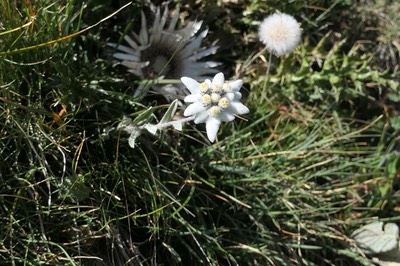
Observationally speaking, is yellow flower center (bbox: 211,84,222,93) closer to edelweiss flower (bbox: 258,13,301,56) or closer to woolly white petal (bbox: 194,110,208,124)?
woolly white petal (bbox: 194,110,208,124)

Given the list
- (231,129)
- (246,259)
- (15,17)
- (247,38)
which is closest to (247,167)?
(231,129)

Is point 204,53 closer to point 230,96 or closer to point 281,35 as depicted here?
point 281,35

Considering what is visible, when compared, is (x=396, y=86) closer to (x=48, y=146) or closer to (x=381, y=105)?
(x=381, y=105)

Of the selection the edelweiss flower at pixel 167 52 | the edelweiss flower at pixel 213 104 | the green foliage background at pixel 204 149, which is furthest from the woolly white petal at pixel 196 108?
the edelweiss flower at pixel 167 52

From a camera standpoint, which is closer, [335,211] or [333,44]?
[335,211]

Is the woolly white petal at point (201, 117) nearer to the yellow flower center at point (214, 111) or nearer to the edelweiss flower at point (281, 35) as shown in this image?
the yellow flower center at point (214, 111)

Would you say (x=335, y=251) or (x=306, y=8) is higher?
(x=306, y=8)

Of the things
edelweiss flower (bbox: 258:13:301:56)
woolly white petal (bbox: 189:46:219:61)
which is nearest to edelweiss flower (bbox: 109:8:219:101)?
woolly white petal (bbox: 189:46:219:61)

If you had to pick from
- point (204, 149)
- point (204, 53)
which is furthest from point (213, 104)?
point (204, 53)
